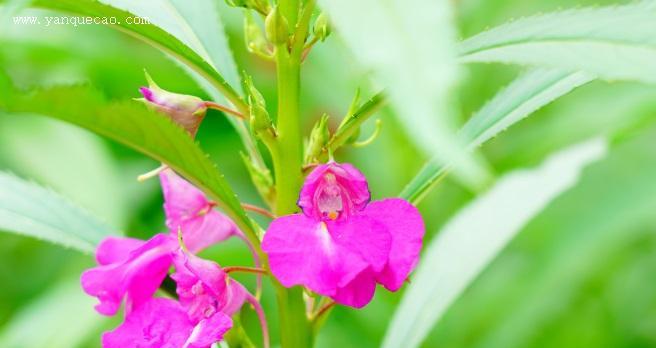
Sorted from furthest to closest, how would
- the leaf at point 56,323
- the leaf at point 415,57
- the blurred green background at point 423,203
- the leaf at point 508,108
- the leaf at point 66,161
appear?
the leaf at point 66,161 → the blurred green background at point 423,203 → the leaf at point 56,323 → the leaf at point 508,108 → the leaf at point 415,57

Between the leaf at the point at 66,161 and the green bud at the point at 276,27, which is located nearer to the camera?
the green bud at the point at 276,27

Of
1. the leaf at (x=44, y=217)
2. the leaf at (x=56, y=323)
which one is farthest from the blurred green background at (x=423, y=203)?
the leaf at (x=44, y=217)

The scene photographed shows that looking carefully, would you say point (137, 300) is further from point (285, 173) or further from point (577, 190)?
point (577, 190)

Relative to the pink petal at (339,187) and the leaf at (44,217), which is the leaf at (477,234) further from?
the leaf at (44,217)

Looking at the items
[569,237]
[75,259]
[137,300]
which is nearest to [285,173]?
[137,300]

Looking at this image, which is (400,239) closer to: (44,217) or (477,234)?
(477,234)

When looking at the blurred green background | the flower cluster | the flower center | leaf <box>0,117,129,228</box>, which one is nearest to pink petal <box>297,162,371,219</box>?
the flower center
